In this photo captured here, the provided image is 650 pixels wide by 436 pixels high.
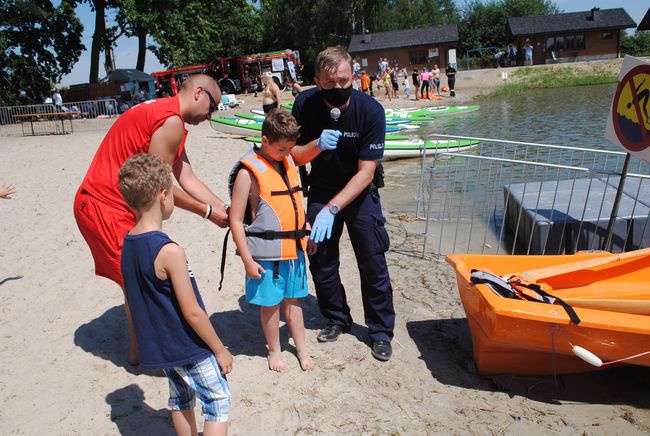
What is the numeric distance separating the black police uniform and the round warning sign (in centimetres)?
245

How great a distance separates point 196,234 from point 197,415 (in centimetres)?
389

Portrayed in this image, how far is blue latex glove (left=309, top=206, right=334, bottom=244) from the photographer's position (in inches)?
148

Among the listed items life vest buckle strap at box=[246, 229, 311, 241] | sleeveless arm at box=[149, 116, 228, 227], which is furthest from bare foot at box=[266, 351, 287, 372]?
sleeveless arm at box=[149, 116, 228, 227]

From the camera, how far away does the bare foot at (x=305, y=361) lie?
3.99 metres

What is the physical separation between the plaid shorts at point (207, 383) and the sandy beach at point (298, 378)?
685mm

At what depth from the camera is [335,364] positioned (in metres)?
4.08

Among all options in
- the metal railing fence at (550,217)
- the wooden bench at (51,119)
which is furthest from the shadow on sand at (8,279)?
the wooden bench at (51,119)

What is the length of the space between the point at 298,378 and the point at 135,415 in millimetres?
1084

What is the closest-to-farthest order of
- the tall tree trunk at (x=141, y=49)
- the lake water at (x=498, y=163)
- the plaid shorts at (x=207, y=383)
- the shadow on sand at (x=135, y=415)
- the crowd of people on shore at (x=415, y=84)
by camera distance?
1. the plaid shorts at (x=207, y=383)
2. the shadow on sand at (x=135, y=415)
3. the lake water at (x=498, y=163)
4. the crowd of people on shore at (x=415, y=84)
5. the tall tree trunk at (x=141, y=49)

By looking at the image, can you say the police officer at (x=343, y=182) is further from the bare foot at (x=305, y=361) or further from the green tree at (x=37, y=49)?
the green tree at (x=37, y=49)

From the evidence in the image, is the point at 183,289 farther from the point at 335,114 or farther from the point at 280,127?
the point at 335,114

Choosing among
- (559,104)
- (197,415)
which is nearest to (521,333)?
(197,415)

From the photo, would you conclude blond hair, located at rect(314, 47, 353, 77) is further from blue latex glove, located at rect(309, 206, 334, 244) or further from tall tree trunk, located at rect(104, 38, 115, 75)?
tall tree trunk, located at rect(104, 38, 115, 75)

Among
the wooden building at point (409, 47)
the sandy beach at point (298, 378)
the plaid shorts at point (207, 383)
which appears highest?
the wooden building at point (409, 47)
